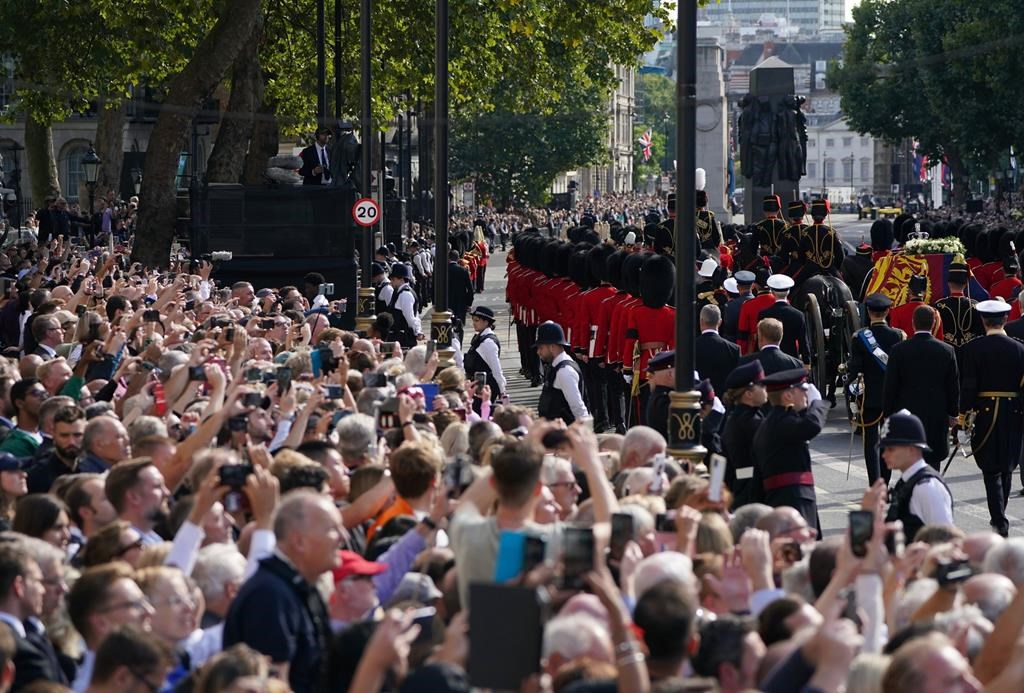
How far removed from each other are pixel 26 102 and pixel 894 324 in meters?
18.7

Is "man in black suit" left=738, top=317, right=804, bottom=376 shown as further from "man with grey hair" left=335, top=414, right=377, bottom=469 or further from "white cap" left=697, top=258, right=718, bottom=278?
"white cap" left=697, top=258, right=718, bottom=278

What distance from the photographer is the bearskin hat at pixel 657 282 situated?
1788cm

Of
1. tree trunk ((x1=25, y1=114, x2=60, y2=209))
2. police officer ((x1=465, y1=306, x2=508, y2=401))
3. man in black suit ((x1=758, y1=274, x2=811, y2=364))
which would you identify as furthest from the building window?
man in black suit ((x1=758, y1=274, x2=811, y2=364))

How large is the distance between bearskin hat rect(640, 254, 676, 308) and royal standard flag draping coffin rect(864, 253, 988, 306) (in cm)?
342

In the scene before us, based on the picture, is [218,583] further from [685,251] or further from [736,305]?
[736,305]

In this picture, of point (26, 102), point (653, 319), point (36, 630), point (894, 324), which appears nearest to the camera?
point (36, 630)

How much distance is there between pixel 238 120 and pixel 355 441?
82.7 ft

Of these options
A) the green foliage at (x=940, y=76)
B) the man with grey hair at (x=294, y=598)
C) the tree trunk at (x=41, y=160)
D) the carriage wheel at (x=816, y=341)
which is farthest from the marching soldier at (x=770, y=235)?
the green foliage at (x=940, y=76)

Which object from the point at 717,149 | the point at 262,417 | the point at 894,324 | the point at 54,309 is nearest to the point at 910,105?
the point at 717,149

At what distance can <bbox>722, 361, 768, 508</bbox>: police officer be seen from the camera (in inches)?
478

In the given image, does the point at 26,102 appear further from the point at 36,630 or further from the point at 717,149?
the point at 717,149

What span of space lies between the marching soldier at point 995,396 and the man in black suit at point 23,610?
9.31 m

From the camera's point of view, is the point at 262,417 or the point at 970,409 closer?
the point at 262,417

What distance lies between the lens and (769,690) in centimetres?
598
